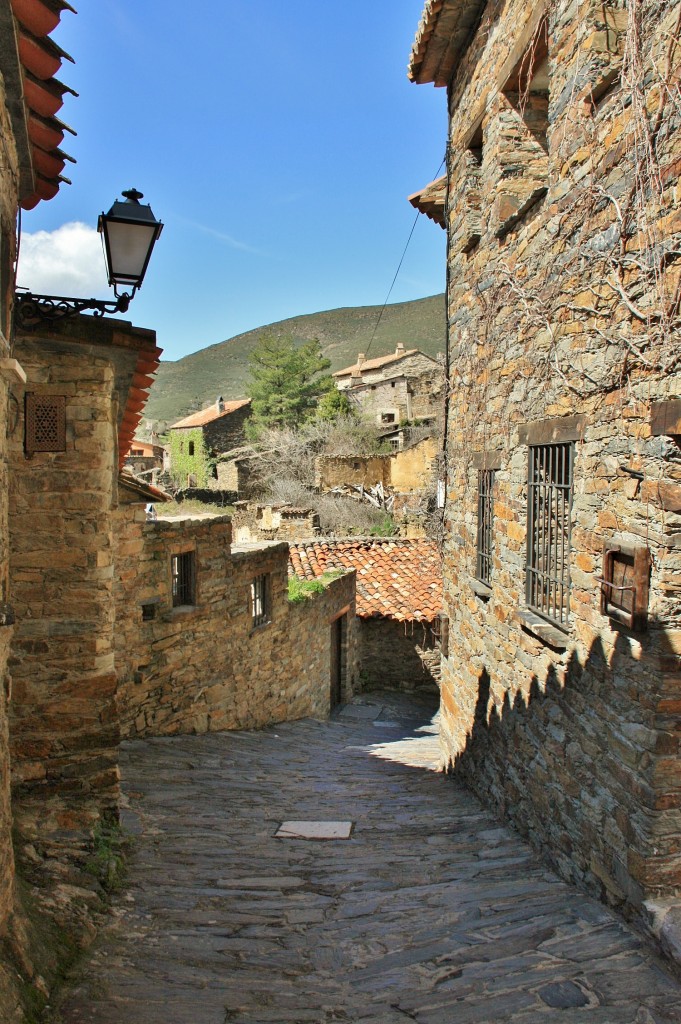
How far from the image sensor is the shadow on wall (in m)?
3.29

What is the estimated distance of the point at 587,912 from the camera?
3.71 m

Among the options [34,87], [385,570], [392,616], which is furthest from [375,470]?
[34,87]

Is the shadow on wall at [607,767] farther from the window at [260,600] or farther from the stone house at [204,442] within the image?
the stone house at [204,442]

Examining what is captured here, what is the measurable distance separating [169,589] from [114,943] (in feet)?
13.9

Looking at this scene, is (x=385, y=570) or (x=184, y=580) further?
(x=385, y=570)

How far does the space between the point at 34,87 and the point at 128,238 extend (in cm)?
93

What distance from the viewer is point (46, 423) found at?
13.6 ft

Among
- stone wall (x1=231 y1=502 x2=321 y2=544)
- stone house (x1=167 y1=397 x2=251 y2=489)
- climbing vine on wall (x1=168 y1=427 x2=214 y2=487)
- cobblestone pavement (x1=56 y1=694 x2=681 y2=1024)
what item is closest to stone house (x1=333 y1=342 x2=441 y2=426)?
stone house (x1=167 y1=397 x2=251 y2=489)

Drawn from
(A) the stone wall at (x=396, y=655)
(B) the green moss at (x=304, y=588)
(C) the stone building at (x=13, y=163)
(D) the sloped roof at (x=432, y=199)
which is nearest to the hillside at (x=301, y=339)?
(A) the stone wall at (x=396, y=655)

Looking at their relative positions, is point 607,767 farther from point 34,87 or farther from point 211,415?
point 211,415

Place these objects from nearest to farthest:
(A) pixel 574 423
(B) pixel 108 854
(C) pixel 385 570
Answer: (B) pixel 108 854 < (A) pixel 574 423 < (C) pixel 385 570

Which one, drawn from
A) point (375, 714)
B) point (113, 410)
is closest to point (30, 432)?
point (113, 410)

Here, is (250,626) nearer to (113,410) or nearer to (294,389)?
(113,410)

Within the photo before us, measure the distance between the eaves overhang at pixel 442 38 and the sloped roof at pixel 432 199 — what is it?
1027mm
